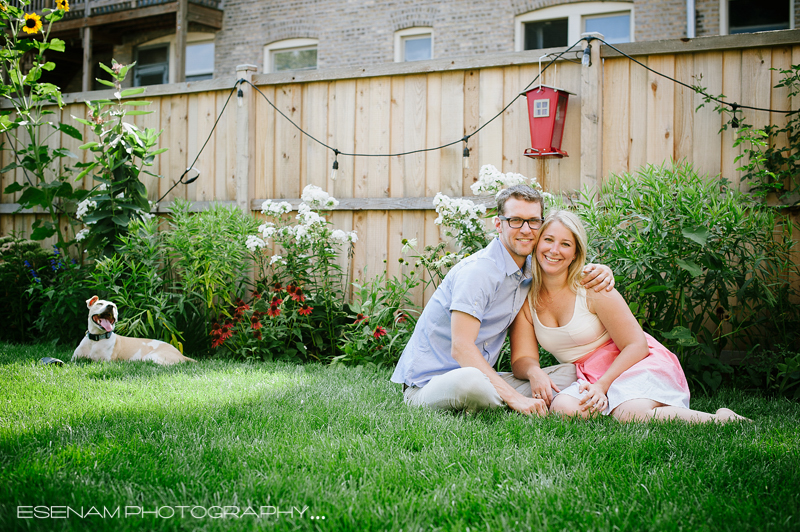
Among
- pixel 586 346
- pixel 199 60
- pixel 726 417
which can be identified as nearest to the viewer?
pixel 726 417

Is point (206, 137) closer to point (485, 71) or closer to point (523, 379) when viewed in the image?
point (485, 71)

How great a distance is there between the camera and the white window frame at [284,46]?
33.7ft

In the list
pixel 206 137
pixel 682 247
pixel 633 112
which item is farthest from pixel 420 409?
pixel 206 137

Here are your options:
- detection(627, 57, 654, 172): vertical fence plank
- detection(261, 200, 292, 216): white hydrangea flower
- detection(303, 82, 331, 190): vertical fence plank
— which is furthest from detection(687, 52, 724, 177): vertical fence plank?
detection(261, 200, 292, 216): white hydrangea flower

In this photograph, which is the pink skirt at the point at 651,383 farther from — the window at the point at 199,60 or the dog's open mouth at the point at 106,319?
the window at the point at 199,60

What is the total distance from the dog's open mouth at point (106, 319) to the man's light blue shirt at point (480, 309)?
221cm

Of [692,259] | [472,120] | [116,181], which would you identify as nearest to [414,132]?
[472,120]

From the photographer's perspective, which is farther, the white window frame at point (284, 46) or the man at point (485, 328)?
the white window frame at point (284, 46)

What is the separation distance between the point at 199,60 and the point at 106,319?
8.67 m

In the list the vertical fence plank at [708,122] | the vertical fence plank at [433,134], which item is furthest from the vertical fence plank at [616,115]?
the vertical fence plank at [433,134]

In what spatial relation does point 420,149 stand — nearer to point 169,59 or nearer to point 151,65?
point 169,59

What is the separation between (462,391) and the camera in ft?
8.44

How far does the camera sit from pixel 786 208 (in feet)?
12.2

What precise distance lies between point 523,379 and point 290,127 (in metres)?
3.23
